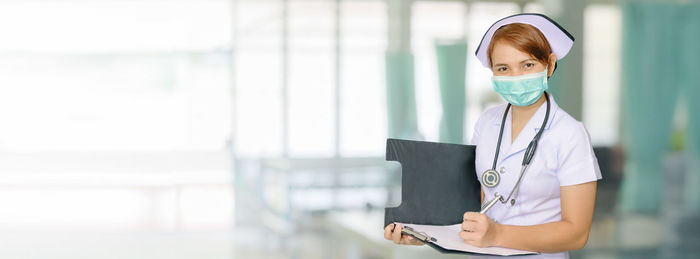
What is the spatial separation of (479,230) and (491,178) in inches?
5.9

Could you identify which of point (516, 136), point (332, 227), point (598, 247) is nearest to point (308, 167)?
point (332, 227)

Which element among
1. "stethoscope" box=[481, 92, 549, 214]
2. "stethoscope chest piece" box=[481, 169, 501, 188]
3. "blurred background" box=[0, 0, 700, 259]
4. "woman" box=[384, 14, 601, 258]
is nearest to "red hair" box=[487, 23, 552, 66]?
"woman" box=[384, 14, 601, 258]

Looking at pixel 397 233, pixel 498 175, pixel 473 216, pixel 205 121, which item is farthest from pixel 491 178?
pixel 205 121

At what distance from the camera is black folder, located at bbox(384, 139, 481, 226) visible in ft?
4.92

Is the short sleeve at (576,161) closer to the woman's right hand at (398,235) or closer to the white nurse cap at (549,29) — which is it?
the white nurse cap at (549,29)

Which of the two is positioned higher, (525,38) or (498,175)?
(525,38)

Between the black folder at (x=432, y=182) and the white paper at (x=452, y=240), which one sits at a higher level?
the black folder at (x=432, y=182)

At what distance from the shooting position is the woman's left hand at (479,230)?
4.31ft

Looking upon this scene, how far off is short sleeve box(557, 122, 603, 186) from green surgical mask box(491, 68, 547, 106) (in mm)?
109

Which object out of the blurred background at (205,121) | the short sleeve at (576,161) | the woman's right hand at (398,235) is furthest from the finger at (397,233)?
the blurred background at (205,121)

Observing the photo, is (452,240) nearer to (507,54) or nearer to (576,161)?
(576,161)

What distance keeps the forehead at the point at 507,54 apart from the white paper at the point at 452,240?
0.38 metres

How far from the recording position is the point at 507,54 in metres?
1.38

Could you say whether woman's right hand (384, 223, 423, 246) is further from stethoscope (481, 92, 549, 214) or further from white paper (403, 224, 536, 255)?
stethoscope (481, 92, 549, 214)
